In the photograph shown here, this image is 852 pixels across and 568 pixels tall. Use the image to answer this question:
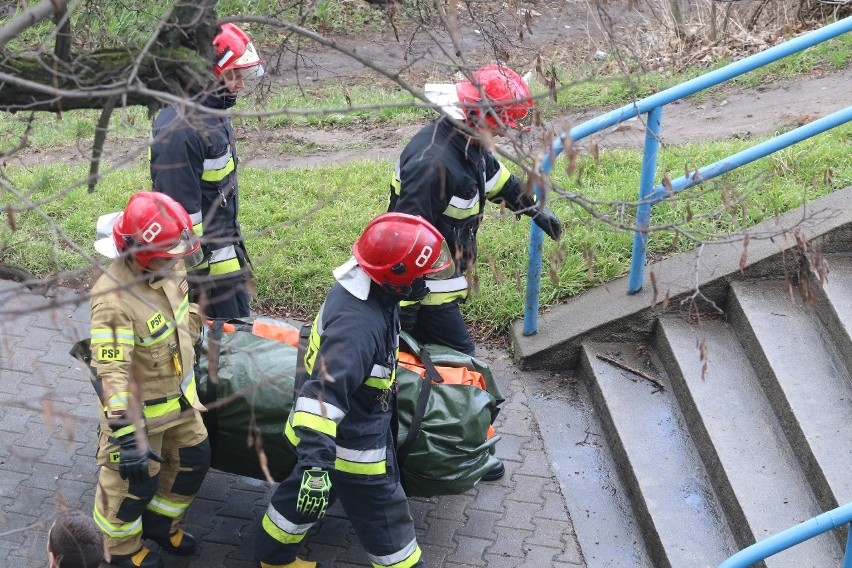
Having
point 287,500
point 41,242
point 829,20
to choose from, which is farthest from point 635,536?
point 829,20

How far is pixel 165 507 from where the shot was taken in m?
4.71

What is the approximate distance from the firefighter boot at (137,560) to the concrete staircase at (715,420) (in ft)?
6.47

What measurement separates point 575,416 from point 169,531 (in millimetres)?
2275

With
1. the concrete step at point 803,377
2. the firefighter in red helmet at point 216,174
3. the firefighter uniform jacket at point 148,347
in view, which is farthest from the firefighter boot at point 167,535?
the concrete step at point 803,377

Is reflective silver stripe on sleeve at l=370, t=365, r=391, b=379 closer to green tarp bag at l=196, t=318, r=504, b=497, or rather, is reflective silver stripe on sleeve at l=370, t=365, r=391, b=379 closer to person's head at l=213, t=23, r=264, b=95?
green tarp bag at l=196, t=318, r=504, b=497

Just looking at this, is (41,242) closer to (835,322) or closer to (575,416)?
(575,416)

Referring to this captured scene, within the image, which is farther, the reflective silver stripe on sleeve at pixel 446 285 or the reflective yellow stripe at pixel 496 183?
the reflective yellow stripe at pixel 496 183

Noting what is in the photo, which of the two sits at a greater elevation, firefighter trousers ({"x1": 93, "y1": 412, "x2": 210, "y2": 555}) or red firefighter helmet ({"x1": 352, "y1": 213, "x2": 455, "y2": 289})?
red firefighter helmet ({"x1": 352, "y1": 213, "x2": 455, "y2": 289})

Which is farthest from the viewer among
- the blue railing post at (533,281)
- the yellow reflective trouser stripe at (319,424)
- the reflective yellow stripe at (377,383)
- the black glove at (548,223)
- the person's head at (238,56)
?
the blue railing post at (533,281)

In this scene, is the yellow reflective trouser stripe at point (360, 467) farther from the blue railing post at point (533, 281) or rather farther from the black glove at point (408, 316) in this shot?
the blue railing post at point (533, 281)

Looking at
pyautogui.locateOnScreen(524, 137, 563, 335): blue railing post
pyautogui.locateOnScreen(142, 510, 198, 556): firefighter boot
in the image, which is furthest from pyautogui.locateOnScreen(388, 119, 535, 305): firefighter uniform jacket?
pyautogui.locateOnScreen(142, 510, 198, 556): firefighter boot

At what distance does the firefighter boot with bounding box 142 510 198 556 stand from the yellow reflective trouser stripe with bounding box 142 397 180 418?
542 mm

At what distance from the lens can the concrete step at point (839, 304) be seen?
17.2ft

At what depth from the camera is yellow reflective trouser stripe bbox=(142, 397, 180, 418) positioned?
4.45 meters
